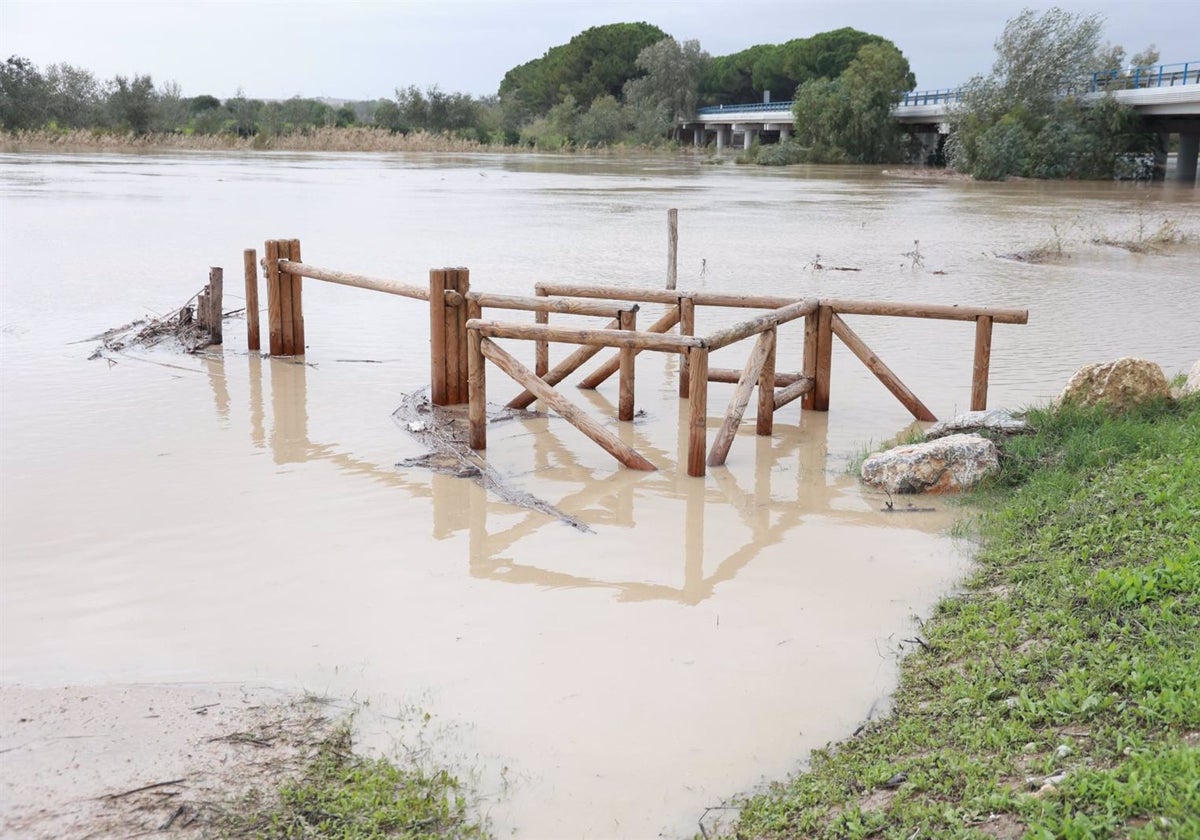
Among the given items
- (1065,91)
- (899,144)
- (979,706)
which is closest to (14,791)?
(979,706)

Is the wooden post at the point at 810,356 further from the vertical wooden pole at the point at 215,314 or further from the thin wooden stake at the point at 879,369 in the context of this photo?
the vertical wooden pole at the point at 215,314

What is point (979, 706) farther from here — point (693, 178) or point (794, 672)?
point (693, 178)

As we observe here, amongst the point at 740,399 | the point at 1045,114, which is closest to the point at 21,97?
the point at 1045,114

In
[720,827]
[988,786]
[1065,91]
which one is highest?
[1065,91]

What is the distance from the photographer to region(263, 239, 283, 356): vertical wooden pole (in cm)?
1255

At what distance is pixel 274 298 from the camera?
505 inches

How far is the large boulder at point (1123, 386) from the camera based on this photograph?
8.51 metres

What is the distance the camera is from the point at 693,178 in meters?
55.8

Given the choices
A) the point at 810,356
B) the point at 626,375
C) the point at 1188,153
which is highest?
the point at 1188,153

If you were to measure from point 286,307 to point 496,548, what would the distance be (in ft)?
21.4

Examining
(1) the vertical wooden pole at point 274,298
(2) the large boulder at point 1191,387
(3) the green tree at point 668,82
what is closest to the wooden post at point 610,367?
(1) the vertical wooden pole at point 274,298

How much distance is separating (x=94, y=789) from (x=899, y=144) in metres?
72.9

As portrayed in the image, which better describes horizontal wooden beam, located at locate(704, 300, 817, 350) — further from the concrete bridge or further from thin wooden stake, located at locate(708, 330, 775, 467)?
the concrete bridge

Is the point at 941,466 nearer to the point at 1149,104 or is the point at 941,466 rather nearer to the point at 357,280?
the point at 357,280
